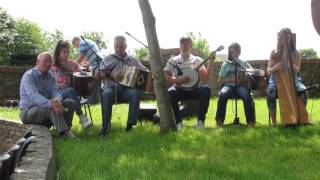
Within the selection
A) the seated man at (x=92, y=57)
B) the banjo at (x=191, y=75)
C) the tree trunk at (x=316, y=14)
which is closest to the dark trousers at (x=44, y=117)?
the seated man at (x=92, y=57)

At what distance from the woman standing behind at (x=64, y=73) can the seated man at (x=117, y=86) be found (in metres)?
0.36

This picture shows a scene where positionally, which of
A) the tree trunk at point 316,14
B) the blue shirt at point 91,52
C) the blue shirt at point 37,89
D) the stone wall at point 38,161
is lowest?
the stone wall at point 38,161

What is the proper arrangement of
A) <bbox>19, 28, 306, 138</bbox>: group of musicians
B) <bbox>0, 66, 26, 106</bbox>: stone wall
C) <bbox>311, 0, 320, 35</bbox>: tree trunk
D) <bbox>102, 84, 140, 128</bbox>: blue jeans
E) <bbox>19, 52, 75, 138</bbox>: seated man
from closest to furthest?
<bbox>311, 0, 320, 35</bbox>: tree trunk
<bbox>19, 52, 75, 138</bbox>: seated man
<bbox>19, 28, 306, 138</bbox>: group of musicians
<bbox>102, 84, 140, 128</bbox>: blue jeans
<bbox>0, 66, 26, 106</bbox>: stone wall

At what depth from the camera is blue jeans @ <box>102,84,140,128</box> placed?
746cm

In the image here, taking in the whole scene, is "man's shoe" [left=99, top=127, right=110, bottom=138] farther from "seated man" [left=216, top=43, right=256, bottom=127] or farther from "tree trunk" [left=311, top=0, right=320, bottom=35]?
"tree trunk" [left=311, top=0, right=320, bottom=35]

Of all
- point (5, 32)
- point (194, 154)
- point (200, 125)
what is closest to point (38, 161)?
point (194, 154)

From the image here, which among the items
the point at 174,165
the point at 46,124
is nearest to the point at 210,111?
the point at 46,124

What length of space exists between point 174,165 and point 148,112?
372 centimetres

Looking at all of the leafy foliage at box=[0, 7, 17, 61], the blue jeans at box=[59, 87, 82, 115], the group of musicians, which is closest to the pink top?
the group of musicians

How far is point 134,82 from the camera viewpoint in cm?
755

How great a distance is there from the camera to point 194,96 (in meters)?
8.07

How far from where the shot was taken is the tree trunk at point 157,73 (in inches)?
288

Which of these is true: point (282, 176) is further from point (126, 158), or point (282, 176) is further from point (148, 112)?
point (148, 112)

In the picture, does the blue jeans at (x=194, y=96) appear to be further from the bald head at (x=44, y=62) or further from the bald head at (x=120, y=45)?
the bald head at (x=44, y=62)
